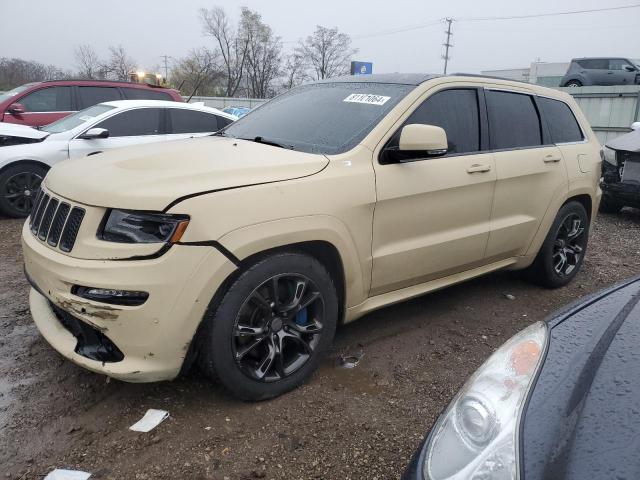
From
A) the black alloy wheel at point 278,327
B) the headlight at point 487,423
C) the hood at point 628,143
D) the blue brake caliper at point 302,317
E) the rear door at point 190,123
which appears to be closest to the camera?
the headlight at point 487,423

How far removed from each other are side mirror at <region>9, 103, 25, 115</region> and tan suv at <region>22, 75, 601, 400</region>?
21.5ft

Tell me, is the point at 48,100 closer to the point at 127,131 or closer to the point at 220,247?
the point at 127,131

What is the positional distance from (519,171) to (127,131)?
17.5 feet

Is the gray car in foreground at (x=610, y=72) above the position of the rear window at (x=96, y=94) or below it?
above

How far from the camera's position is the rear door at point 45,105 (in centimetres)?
888

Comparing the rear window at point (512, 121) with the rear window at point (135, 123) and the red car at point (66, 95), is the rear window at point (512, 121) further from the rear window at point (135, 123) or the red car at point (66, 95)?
the red car at point (66, 95)

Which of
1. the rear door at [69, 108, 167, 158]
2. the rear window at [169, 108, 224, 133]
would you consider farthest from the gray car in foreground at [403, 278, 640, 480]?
the rear window at [169, 108, 224, 133]

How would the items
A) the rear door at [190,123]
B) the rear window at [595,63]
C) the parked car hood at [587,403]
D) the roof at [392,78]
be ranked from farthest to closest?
1. the rear window at [595,63]
2. the rear door at [190,123]
3. the roof at [392,78]
4. the parked car hood at [587,403]

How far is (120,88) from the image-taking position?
912 centimetres

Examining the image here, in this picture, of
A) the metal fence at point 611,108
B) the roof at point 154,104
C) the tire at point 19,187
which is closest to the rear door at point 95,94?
the roof at point 154,104

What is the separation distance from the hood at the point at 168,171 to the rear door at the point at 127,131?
13.7ft

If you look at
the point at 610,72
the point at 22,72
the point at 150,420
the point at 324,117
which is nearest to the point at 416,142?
the point at 324,117

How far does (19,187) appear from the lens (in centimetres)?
658

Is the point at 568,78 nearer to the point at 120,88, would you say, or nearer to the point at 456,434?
the point at 120,88
